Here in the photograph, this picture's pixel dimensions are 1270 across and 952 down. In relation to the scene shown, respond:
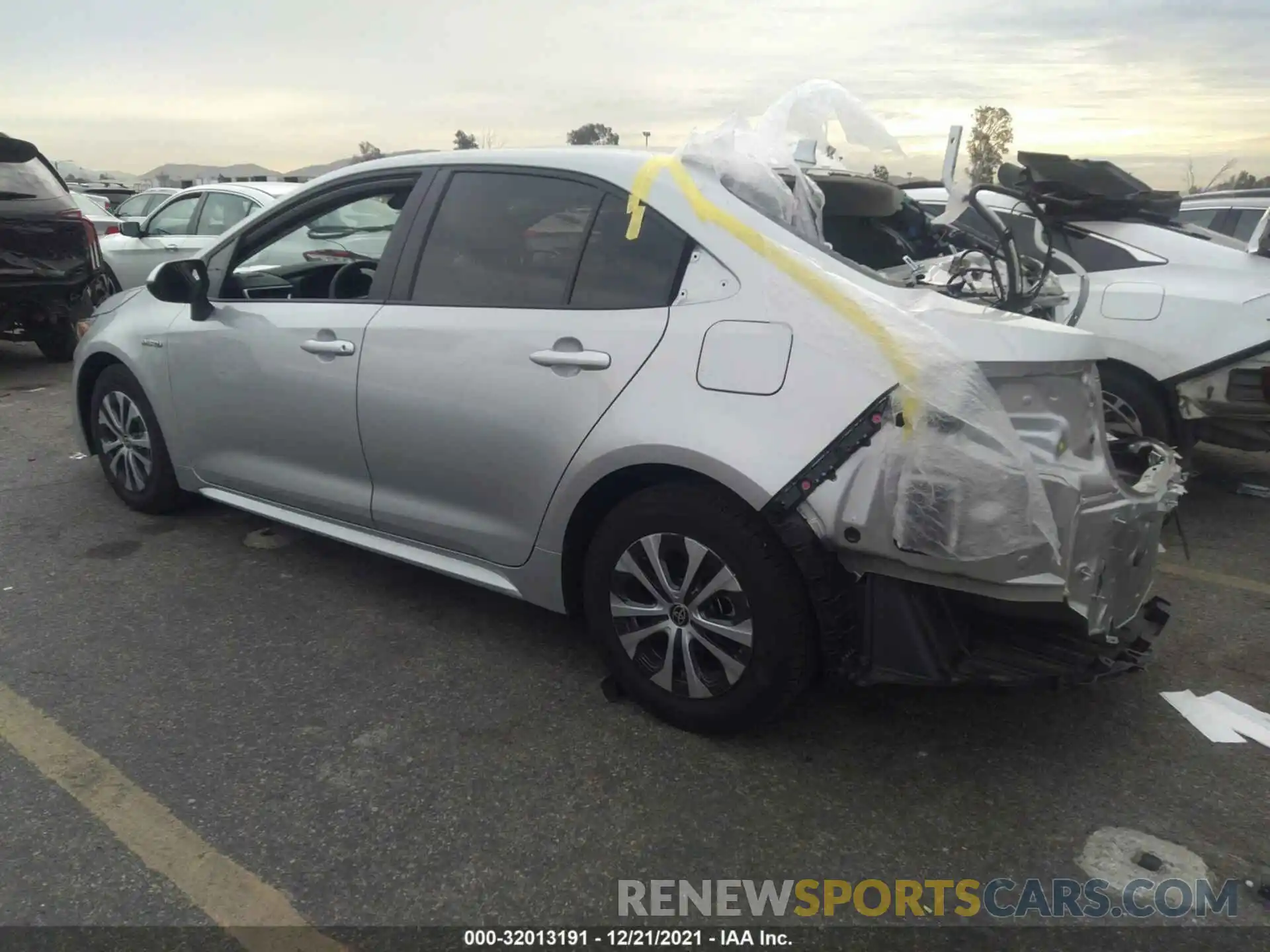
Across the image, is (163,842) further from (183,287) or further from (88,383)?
(88,383)

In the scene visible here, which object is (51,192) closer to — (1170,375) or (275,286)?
(275,286)

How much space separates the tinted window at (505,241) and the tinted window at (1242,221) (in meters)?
Result: 5.87

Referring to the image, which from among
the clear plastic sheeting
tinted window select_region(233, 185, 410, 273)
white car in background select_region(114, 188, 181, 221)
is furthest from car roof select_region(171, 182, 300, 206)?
the clear plastic sheeting

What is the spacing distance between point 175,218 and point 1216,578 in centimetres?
944

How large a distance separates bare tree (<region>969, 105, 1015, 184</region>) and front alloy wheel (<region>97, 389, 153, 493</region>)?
148 inches

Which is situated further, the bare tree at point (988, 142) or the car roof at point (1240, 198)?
the car roof at point (1240, 198)

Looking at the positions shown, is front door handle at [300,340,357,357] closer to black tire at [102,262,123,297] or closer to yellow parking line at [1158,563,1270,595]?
yellow parking line at [1158,563,1270,595]

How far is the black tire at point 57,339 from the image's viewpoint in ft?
27.5

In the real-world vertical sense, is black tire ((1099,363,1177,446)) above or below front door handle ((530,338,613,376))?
below

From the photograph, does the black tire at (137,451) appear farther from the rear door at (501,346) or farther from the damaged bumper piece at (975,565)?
the damaged bumper piece at (975,565)

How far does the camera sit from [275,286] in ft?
13.3

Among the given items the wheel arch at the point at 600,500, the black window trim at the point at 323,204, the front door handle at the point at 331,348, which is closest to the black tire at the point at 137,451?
the black window trim at the point at 323,204

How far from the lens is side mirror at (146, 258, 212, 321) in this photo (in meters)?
3.89

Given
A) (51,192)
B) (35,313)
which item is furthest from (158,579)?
(51,192)
